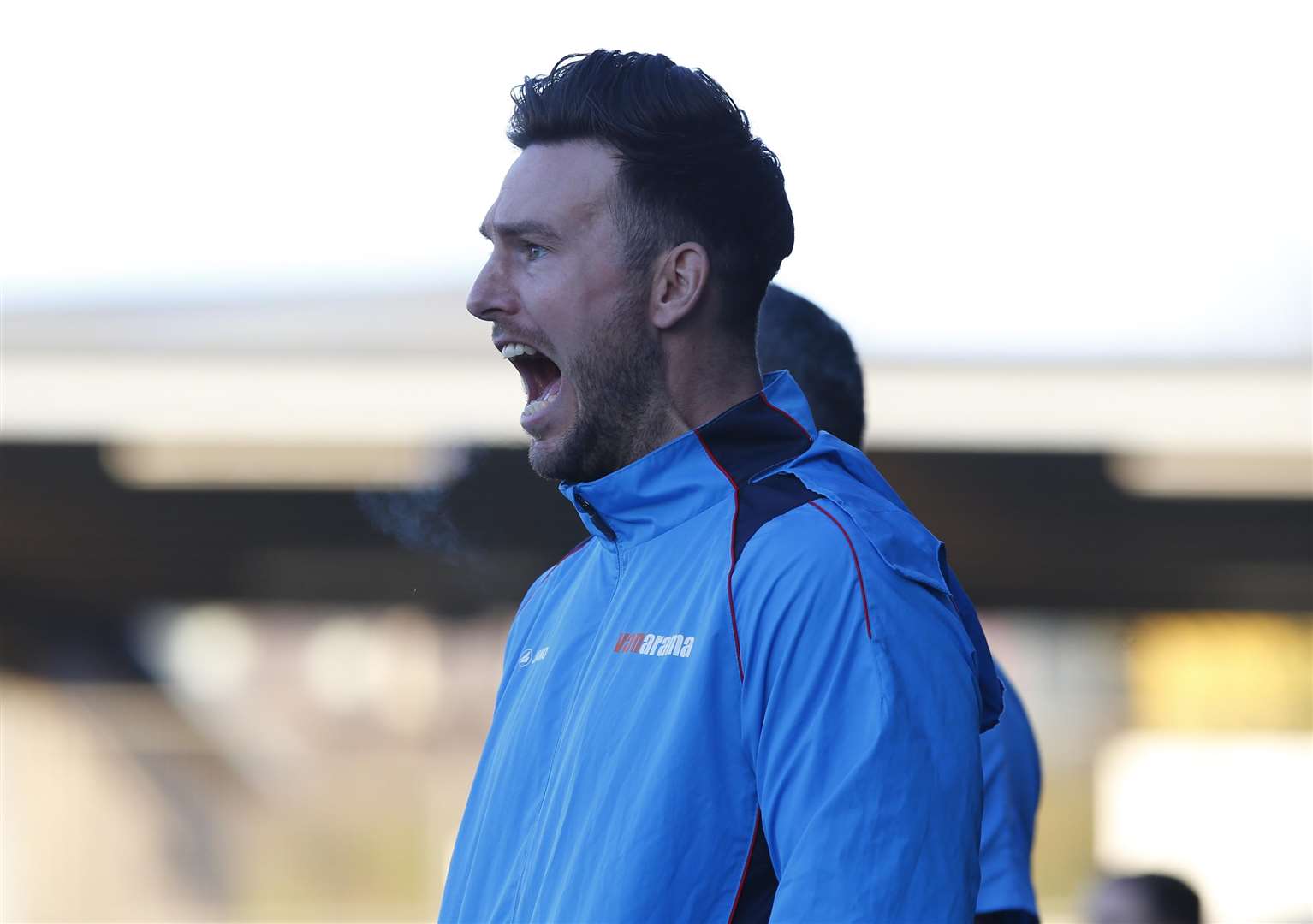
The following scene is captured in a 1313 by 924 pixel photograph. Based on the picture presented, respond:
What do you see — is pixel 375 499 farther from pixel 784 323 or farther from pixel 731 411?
pixel 731 411

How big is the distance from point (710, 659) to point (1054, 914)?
1204 centimetres

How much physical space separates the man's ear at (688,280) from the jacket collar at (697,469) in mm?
111

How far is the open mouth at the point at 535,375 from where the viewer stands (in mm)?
1577

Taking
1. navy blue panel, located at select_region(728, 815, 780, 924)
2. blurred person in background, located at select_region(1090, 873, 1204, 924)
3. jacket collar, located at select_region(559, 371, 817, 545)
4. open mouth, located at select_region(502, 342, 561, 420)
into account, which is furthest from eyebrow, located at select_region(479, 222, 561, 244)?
blurred person in background, located at select_region(1090, 873, 1204, 924)

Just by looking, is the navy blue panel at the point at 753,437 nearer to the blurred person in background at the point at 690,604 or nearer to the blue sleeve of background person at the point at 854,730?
the blurred person in background at the point at 690,604

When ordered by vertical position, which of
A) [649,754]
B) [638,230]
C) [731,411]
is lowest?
[649,754]

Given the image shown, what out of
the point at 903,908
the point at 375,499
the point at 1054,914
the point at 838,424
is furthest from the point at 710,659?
the point at 1054,914

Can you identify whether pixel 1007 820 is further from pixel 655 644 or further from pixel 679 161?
pixel 679 161

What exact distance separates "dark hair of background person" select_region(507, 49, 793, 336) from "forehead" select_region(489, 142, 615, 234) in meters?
0.02

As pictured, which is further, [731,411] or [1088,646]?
[1088,646]

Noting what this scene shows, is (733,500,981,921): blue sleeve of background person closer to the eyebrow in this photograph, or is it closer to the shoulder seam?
the shoulder seam

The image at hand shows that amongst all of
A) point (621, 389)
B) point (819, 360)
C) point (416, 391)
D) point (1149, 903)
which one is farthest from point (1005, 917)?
point (416, 391)

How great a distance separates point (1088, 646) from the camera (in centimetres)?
1337

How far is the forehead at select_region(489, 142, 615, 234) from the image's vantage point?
154 cm
